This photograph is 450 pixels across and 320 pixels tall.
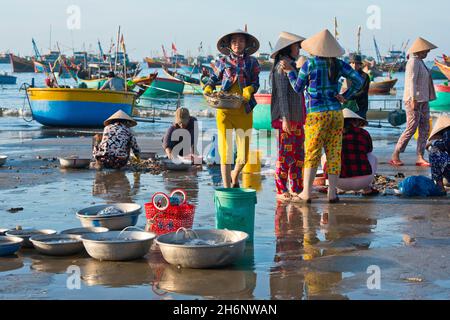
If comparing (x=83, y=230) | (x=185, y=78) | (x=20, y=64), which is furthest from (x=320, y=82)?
(x=20, y=64)

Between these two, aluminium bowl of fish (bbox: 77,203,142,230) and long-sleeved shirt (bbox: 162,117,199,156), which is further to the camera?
long-sleeved shirt (bbox: 162,117,199,156)

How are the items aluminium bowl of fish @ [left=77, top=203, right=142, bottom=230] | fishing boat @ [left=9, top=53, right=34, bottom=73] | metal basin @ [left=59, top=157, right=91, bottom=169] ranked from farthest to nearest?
1. fishing boat @ [left=9, top=53, right=34, bottom=73]
2. metal basin @ [left=59, top=157, right=91, bottom=169]
3. aluminium bowl of fish @ [left=77, top=203, right=142, bottom=230]

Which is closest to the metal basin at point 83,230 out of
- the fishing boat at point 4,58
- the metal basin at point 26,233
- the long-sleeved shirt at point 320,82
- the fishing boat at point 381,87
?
the metal basin at point 26,233

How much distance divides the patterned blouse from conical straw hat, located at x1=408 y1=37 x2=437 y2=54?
4.34m

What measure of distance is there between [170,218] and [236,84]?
244cm

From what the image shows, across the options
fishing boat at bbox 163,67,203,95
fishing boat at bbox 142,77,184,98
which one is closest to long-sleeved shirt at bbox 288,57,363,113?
fishing boat at bbox 142,77,184,98

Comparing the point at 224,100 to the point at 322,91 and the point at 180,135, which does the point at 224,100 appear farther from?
the point at 180,135

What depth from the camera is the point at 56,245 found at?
603cm

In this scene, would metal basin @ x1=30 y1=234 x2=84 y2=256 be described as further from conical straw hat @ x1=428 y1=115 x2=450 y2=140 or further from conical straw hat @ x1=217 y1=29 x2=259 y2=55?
conical straw hat @ x1=428 y1=115 x2=450 y2=140

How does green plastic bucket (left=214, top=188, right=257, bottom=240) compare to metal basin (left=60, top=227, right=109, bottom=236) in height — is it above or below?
above

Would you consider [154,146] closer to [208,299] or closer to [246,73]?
[246,73]

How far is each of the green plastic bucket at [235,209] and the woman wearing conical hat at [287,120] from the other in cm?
206

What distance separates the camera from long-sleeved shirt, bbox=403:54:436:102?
1156 centimetres

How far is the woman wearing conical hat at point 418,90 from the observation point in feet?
37.6
